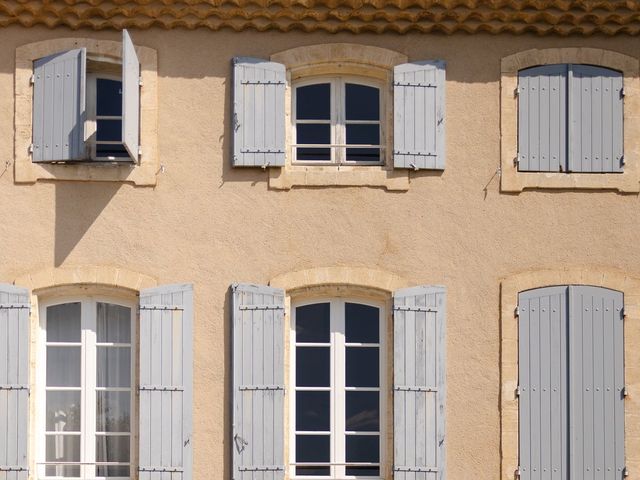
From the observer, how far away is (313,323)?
1046cm

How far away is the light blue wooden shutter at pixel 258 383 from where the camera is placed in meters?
10.1

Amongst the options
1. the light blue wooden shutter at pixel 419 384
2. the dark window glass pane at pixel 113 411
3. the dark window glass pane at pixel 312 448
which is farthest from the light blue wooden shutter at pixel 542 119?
the dark window glass pane at pixel 113 411

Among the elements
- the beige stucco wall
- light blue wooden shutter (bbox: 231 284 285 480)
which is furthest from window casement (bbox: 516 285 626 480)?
light blue wooden shutter (bbox: 231 284 285 480)

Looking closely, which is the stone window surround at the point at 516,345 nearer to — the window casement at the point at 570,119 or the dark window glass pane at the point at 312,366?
the window casement at the point at 570,119

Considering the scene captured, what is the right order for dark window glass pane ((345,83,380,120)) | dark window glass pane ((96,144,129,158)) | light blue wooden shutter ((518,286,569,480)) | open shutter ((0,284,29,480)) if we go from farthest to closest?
dark window glass pane ((345,83,380,120))
dark window glass pane ((96,144,129,158))
light blue wooden shutter ((518,286,569,480))
open shutter ((0,284,29,480))

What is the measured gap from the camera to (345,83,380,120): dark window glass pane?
1072 cm

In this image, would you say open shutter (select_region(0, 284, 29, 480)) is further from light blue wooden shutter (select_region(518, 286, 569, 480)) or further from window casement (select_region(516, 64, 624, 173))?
window casement (select_region(516, 64, 624, 173))

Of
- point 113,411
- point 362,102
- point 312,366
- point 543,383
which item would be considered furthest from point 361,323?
point 113,411

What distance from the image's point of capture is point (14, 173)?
1030cm

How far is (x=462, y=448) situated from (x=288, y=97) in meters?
3.30

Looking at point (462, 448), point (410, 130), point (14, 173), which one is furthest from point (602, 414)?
point (14, 173)

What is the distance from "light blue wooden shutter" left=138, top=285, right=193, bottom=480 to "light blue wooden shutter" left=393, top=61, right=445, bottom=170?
2227 millimetres

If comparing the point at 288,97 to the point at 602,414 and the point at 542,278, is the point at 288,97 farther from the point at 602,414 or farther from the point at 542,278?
the point at 602,414

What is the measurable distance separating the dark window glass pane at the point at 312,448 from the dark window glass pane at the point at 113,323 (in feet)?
5.57
